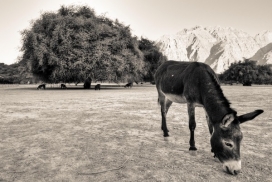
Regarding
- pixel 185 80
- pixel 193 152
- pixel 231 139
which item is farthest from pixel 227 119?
pixel 185 80

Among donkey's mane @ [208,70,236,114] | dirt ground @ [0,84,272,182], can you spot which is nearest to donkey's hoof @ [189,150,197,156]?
dirt ground @ [0,84,272,182]

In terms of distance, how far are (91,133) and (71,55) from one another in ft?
88.4

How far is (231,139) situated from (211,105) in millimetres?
799

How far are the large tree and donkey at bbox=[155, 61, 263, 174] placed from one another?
26817mm

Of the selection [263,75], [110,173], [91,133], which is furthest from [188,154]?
[263,75]

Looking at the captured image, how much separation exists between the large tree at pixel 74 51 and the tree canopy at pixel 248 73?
154ft

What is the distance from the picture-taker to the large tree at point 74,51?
1227 inches

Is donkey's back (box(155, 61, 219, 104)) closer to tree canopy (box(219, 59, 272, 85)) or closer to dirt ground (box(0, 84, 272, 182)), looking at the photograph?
dirt ground (box(0, 84, 272, 182))

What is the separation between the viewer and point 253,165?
13.4 ft

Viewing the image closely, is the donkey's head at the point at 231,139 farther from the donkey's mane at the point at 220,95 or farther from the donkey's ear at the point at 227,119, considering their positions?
the donkey's mane at the point at 220,95

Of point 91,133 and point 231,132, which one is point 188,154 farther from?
point 91,133

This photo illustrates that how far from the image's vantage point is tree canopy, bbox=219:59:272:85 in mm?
66438

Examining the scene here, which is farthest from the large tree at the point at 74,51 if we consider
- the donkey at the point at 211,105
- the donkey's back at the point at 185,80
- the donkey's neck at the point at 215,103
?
the donkey's neck at the point at 215,103

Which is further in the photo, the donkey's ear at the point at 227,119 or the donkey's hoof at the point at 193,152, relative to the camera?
the donkey's hoof at the point at 193,152
